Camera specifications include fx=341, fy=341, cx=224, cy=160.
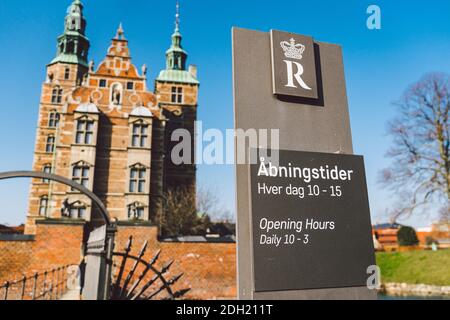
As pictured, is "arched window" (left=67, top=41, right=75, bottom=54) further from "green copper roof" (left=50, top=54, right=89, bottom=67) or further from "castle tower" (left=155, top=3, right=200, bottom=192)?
"castle tower" (left=155, top=3, right=200, bottom=192)

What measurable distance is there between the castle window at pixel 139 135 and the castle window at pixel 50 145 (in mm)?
10033

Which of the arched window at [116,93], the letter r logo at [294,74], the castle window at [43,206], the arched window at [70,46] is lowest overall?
the letter r logo at [294,74]

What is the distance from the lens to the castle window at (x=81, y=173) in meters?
21.5

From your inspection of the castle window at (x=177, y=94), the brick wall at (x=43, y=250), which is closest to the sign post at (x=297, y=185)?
the brick wall at (x=43, y=250)

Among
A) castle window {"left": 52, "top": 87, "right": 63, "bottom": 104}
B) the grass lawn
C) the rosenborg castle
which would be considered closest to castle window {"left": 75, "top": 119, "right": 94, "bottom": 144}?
the rosenborg castle

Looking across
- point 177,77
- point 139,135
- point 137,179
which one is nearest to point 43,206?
point 137,179

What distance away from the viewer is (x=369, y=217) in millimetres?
3064

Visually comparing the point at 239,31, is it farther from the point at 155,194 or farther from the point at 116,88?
the point at 116,88

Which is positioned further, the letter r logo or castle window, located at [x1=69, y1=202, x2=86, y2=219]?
castle window, located at [x1=69, y1=202, x2=86, y2=219]

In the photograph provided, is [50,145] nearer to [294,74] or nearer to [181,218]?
[181,218]

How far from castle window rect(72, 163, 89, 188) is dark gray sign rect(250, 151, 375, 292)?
20.7 metres

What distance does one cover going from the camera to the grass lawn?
2173 cm

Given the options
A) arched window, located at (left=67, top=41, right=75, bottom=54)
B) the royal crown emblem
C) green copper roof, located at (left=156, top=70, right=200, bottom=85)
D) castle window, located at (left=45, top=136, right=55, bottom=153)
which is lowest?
the royal crown emblem

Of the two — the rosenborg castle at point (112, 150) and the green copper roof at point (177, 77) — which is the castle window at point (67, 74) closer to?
the rosenborg castle at point (112, 150)
